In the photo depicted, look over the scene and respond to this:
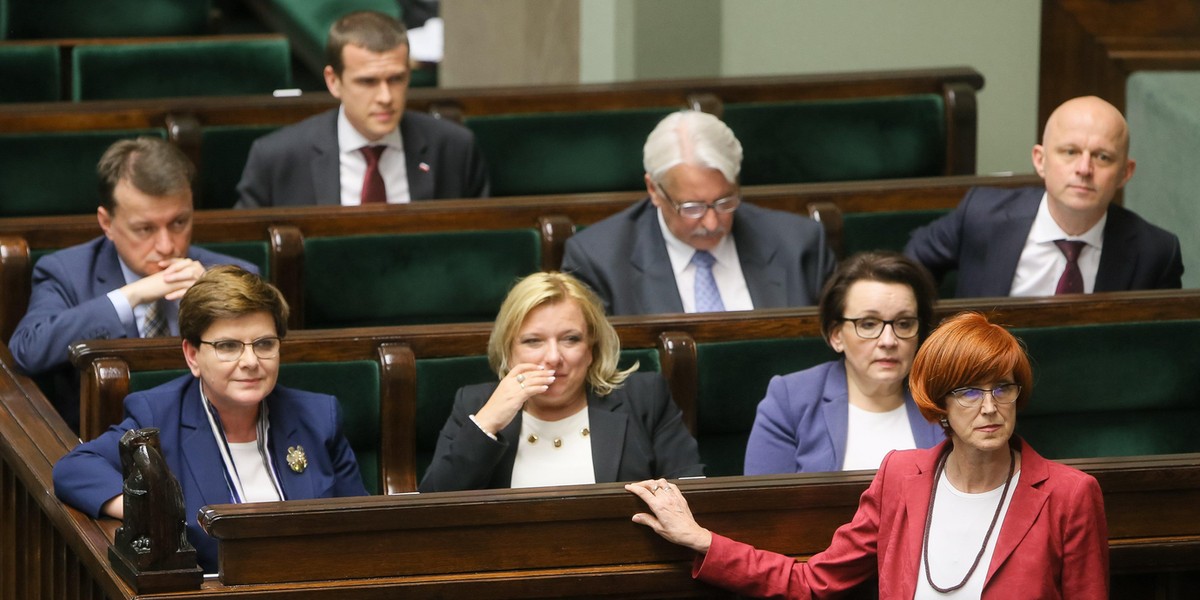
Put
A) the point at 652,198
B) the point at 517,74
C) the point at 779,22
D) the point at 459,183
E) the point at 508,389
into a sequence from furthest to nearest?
the point at 517,74 < the point at 779,22 < the point at 459,183 < the point at 652,198 < the point at 508,389

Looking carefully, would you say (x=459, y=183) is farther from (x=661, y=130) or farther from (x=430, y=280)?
(x=661, y=130)

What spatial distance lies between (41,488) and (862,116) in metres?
2.06

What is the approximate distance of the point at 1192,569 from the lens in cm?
200

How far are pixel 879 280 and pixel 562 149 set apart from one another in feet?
4.97

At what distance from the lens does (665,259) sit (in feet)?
9.52

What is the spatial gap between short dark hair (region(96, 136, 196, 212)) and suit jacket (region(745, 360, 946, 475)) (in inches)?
39.3

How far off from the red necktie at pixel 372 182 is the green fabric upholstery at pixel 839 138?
2.56ft

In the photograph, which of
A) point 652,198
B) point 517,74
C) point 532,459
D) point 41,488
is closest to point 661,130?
point 652,198

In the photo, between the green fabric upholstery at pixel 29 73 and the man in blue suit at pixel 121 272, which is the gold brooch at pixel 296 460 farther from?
the green fabric upholstery at pixel 29 73

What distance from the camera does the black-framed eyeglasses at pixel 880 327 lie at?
229 cm

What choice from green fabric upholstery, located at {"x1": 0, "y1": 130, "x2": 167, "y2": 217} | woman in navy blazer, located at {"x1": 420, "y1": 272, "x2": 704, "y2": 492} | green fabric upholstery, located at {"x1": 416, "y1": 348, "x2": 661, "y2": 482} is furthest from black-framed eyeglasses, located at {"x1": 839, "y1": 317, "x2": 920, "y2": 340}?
green fabric upholstery, located at {"x1": 0, "y1": 130, "x2": 167, "y2": 217}

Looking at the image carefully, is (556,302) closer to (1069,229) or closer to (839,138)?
(1069,229)

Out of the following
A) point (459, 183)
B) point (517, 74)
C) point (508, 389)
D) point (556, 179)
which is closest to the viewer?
point (508, 389)

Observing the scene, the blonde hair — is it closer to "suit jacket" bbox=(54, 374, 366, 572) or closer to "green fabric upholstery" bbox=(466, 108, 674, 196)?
"suit jacket" bbox=(54, 374, 366, 572)
